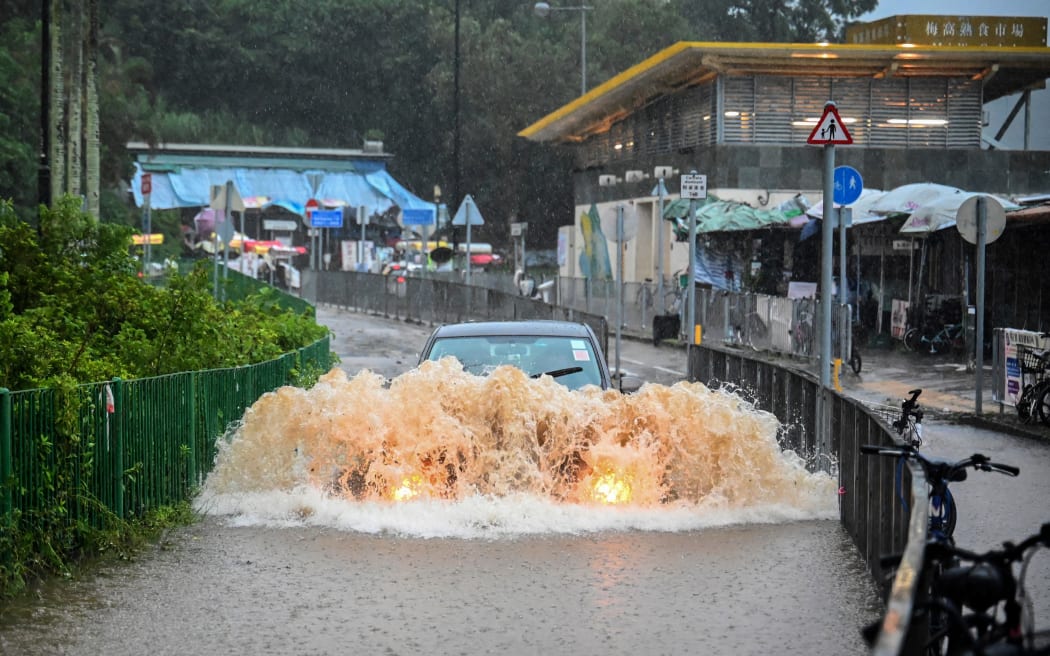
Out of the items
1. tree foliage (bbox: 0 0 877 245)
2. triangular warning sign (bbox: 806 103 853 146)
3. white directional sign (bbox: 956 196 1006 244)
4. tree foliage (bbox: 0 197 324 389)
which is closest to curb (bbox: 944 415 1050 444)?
white directional sign (bbox: 956 196 1006 244)

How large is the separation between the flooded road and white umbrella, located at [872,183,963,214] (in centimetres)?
2057

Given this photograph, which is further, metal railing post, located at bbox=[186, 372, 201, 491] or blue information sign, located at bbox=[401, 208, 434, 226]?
blue information sign, located at bbox=[401, 208, 434, 226]

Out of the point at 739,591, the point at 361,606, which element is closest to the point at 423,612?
the point at 361,606

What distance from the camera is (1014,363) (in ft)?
62.5

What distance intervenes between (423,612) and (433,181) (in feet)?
330

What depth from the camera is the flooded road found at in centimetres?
786

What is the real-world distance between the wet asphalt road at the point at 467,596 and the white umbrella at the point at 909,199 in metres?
20.5

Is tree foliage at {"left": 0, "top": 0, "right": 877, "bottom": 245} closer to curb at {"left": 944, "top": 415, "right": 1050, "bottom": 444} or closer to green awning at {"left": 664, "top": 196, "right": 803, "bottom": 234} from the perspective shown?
green awning at {"left": 664, "top": 196, "right": 803, "bottom": 234}

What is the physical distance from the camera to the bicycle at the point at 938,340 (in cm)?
3094

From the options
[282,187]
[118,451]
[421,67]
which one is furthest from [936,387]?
[421,67]

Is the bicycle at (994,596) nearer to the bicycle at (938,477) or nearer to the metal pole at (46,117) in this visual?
the bicycle at (938,477)

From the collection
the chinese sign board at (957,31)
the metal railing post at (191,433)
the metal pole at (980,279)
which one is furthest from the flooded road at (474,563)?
the chinese sign board at (957,31)

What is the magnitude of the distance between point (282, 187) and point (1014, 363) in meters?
78.3

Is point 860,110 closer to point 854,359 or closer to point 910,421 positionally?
point 854,359
